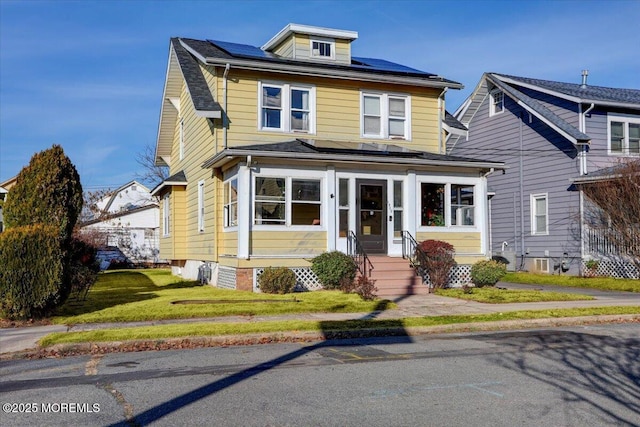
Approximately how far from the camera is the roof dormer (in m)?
22.1

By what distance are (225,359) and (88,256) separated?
12242mm

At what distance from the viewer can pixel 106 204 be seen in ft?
209

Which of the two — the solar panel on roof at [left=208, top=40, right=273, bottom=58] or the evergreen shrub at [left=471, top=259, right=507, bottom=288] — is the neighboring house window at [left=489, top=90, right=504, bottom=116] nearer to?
the solar panel on roof at [left=208, top=40, right=273, bottom=58]

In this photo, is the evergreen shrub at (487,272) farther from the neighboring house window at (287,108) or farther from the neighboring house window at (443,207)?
the neighboring house window at (287,108)

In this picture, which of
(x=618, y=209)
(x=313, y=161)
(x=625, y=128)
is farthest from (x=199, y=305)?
(x=625, y=128)

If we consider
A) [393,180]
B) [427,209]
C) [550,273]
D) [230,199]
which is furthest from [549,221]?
[230,199]

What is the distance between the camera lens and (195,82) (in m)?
21.0

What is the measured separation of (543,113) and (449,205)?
8.25 m

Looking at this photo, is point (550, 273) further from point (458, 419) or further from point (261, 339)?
point (458, 419)

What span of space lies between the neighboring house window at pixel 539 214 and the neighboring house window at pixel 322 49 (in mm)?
10931

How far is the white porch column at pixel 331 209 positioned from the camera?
61.9ft

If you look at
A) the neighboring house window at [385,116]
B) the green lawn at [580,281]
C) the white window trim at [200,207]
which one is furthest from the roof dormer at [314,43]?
the green lawn at [580,281]

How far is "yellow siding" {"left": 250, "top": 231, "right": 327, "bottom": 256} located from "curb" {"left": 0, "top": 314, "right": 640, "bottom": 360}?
22.4ft

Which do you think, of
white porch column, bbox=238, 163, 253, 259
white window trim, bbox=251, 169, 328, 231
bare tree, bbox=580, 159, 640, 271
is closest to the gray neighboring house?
bare tree, bbox=580, 159, 640, 271
